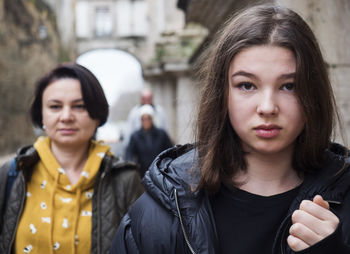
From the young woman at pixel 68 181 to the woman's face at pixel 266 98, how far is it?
103 centimetres

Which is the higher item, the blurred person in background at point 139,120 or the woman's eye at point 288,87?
the woman's eye at point 288,87

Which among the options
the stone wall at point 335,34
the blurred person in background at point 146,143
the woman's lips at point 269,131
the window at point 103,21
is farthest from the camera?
the window at point 103,21

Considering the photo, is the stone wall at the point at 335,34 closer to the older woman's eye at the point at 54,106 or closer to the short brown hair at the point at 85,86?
the short brown hair at the point at 85,86

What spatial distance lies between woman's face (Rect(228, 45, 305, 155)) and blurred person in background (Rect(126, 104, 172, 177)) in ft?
12.5

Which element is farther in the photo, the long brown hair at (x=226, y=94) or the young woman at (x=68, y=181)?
the young woman at (x=68, y=181)

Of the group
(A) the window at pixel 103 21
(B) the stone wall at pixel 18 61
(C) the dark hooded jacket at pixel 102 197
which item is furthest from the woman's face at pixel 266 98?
(A) the window at pixel 103 21

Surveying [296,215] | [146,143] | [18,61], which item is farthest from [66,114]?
[18,61]

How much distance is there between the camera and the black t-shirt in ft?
3.75

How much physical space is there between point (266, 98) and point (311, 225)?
1.07 ft

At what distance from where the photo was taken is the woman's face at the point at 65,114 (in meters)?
2.03

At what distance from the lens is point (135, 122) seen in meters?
5.66

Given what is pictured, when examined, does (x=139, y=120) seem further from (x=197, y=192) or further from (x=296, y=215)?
(x=296, y=215)

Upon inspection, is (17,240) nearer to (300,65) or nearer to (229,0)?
(300,65)

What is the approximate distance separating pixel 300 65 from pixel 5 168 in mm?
1459
